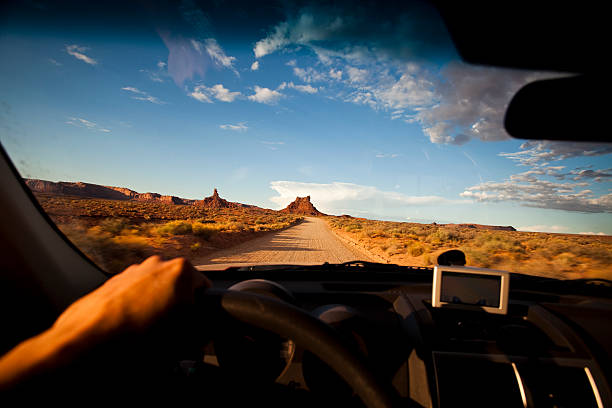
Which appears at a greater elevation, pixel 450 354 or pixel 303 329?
pixel 303 329

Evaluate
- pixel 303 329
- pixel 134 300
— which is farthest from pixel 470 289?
pixel 134 300

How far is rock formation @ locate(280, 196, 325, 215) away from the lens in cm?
15300

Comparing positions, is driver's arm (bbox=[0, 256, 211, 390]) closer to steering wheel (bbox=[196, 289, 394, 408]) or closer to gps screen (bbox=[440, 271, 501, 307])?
steering wheel (bbox=[196, 289, 394, 408])

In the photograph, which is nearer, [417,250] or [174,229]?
[417,250]

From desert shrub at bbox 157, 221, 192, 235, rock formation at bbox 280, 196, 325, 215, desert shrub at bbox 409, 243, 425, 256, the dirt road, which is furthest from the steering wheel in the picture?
rock formation at bbox 280, 196, 325, 215

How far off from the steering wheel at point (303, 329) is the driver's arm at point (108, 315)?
0.13 meters

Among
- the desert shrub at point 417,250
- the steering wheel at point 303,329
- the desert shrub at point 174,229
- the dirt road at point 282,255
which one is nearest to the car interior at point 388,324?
the steering wheel at point 303,329

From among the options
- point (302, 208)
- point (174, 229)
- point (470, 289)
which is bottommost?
point (174, 229)

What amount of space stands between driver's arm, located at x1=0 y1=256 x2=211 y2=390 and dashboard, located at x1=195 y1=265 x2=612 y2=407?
118cm

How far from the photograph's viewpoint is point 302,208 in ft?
513

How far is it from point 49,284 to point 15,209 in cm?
60

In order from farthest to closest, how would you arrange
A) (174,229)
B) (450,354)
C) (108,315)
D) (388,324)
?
1. (174,229)
2. (388,324)
3. (450,354)
4. (108,315)

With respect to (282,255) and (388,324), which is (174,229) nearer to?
(282,255)

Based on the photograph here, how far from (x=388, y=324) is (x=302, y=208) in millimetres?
153722
